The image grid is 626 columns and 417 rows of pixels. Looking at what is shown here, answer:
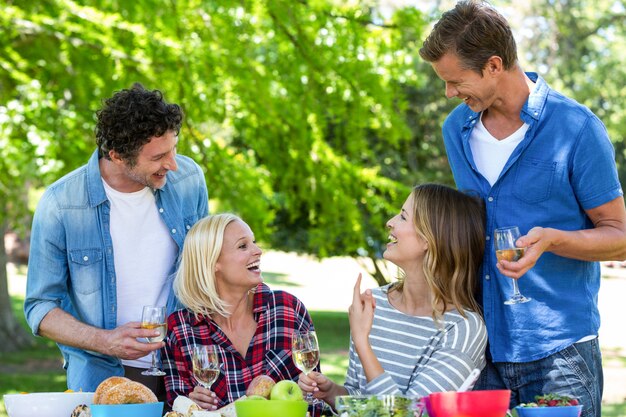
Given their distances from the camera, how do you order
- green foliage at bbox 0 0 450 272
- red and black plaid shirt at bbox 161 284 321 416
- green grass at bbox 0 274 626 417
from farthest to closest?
green grass at bbox 0 274 626 417 < green foliage at bbox 0 0 450 272 < red and black plaid shirt at bbox 161 284 321 416

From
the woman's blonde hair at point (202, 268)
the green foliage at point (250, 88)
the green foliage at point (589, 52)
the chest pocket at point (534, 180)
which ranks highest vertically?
the green foliage at point (589, 52)

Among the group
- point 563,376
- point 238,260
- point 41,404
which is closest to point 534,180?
point 563,376

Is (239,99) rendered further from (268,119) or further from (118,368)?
(118,368)

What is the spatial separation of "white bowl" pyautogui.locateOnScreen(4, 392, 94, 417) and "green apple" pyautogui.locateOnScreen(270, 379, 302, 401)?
2.43 feet

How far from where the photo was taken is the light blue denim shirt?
4219 millimetres

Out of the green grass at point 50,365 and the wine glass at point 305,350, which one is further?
the green grass at point 50,365

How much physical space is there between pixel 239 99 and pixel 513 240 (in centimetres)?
620

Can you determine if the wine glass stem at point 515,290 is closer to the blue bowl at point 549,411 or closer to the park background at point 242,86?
the blue bowl at point 549,411

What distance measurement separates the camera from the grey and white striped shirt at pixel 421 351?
349 centimetres

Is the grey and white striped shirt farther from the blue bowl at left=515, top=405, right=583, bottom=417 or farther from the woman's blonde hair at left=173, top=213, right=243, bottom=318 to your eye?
the woman's blonde hair at left=173, top=213, right=243, bottom=318

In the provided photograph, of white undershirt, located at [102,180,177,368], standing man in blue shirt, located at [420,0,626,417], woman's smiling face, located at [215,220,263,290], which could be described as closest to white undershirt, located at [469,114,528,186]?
standing man in blue shirt, located at [420,0,626,417]

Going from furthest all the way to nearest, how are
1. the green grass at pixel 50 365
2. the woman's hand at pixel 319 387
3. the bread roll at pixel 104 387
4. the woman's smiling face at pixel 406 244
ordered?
the green grass at pixel 50 365 → the woman's smiling face at pixel 406 244 → the woman's hand at pixel 319 387 → the bread roll at pixel 104 387

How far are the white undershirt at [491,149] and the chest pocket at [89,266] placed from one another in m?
1.75

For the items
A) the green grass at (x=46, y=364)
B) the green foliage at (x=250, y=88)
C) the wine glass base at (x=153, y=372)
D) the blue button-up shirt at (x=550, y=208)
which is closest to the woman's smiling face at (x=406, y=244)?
the blue button-up shirt at (x=550, y=208)
